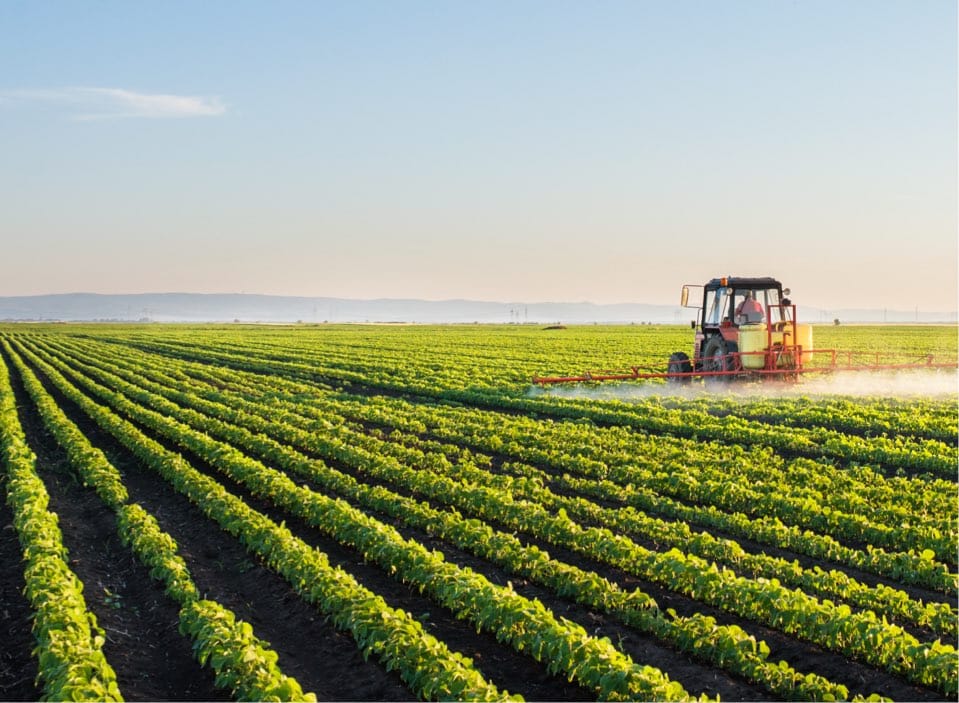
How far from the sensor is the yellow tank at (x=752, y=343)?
2139 centimetres

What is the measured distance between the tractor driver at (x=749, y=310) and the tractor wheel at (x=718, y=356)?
0.69 metres

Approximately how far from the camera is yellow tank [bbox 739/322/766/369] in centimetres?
2139

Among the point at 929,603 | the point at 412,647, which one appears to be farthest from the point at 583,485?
the point at 412,647

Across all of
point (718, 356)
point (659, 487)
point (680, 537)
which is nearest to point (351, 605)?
point (680, 537)

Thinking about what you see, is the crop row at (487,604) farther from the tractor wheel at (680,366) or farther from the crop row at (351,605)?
the tractor wheel at (680,366)

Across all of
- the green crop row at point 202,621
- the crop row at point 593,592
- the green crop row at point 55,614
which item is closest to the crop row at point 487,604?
the crop row at point 593,592

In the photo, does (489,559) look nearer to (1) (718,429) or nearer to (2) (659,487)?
(2) (659,487)

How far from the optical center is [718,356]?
22.9 meters

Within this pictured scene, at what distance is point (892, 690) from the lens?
6297 mm

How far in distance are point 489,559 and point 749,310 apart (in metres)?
15.0

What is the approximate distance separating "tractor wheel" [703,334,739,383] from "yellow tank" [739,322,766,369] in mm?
503

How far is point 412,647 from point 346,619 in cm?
107

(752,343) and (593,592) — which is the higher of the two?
(752,343)

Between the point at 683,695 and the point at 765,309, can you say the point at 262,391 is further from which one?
the point at 683,695
